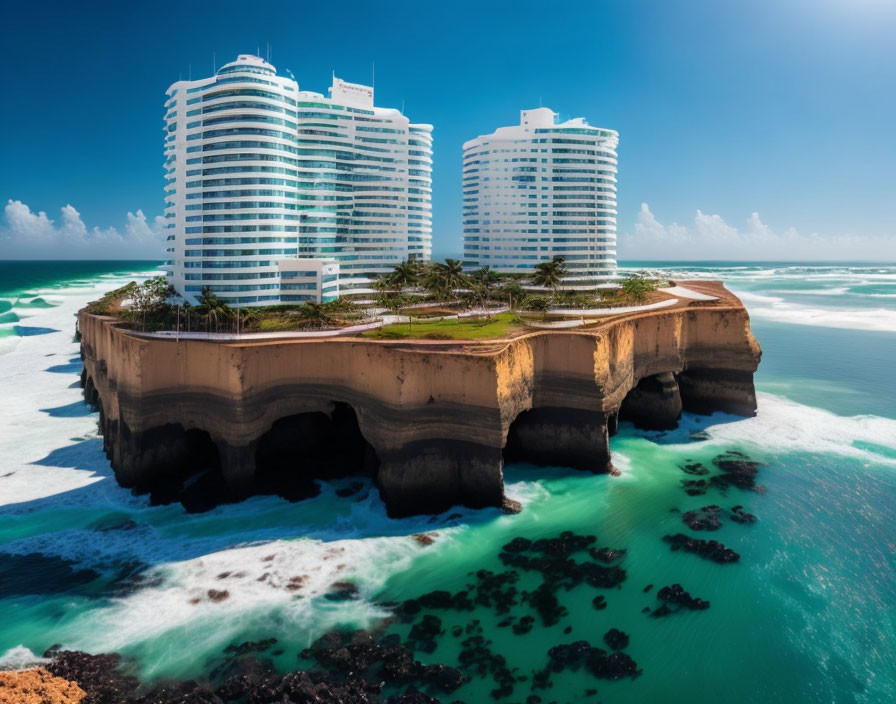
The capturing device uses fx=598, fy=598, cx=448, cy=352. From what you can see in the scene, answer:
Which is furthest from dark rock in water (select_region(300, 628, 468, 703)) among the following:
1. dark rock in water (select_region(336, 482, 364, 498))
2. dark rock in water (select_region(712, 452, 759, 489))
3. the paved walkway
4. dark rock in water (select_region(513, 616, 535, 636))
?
the paved walkway

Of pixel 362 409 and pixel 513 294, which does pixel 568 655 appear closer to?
pixel 362 409

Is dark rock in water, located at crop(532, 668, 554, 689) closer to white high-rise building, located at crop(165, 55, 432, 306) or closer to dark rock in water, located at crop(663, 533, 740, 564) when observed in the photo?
dark rock in water, located at crop(663, 533, 740, 564)

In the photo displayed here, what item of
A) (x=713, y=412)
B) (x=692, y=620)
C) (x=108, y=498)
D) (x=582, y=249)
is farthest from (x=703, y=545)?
(x=582, y=249)

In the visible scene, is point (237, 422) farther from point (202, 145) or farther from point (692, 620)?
point (202, 145)

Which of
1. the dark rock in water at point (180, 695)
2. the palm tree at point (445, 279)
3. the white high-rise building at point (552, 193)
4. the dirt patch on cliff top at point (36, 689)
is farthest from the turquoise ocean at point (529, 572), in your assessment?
the white high-rise building at point (552, 193)

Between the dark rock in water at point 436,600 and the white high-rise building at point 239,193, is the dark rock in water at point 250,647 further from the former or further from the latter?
the white high-rise building at point 239,193

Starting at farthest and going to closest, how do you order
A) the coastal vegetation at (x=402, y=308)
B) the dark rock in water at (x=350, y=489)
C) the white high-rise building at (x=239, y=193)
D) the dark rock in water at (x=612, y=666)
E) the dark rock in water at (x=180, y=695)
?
the white high-rise building at (x=239, y=193) → the coastal vegetation at (x=402, y=308) → the dark rock in water at (x=350, y=489) → the dark rock in water at (x=612, y=666) → the dark rock in water at (x=180, y=695)
